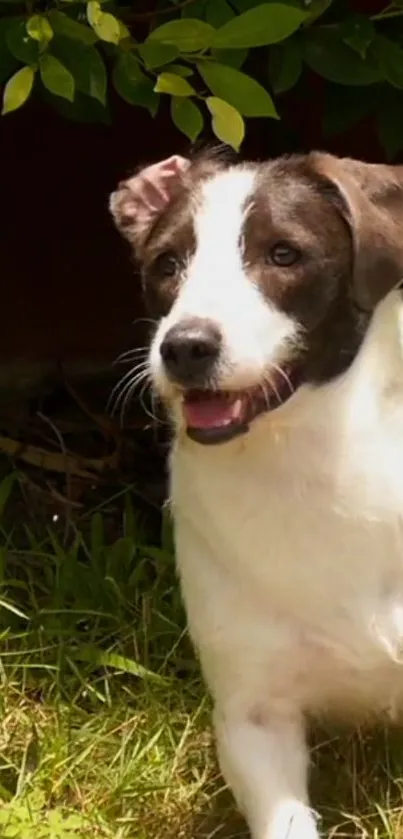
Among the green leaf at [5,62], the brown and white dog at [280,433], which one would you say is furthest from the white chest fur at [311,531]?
the green leaf at [5,62]

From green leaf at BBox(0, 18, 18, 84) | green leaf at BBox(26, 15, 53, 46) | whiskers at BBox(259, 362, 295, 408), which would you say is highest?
green leaf at BBox(26, 15, 53, 46)

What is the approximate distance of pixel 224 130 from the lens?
221 cm

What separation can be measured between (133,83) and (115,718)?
0.98 m

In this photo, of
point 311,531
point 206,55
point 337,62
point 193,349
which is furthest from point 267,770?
point 337,62

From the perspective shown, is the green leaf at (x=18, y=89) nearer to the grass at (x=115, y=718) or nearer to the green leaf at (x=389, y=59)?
the green leaf at (x=389, y=59)

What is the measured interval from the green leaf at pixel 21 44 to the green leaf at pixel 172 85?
200 mm

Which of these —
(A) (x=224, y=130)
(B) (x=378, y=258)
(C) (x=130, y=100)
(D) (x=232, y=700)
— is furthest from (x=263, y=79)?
(D) (x=232, y=700)

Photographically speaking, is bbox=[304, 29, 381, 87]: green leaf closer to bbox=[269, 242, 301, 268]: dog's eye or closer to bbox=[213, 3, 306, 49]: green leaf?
bbox=[213, 3, 306, 49]: green leaf

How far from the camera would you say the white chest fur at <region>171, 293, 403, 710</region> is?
218cm

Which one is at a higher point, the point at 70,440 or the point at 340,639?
the point at 340,639

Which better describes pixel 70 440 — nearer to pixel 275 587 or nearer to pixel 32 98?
pixel 32 98

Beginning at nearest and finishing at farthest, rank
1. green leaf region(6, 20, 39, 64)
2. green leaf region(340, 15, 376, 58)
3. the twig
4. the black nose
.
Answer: the black nose → green leaf region(6, 20, 39, 64) → green leaf region(340, 15, 376, 58) → the twig

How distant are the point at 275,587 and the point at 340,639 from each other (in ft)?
0.36

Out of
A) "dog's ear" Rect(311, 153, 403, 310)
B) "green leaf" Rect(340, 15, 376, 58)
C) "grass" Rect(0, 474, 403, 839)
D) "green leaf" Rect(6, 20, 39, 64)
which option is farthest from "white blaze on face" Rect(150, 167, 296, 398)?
"grass" Rect(0, 474, 403, 839)
